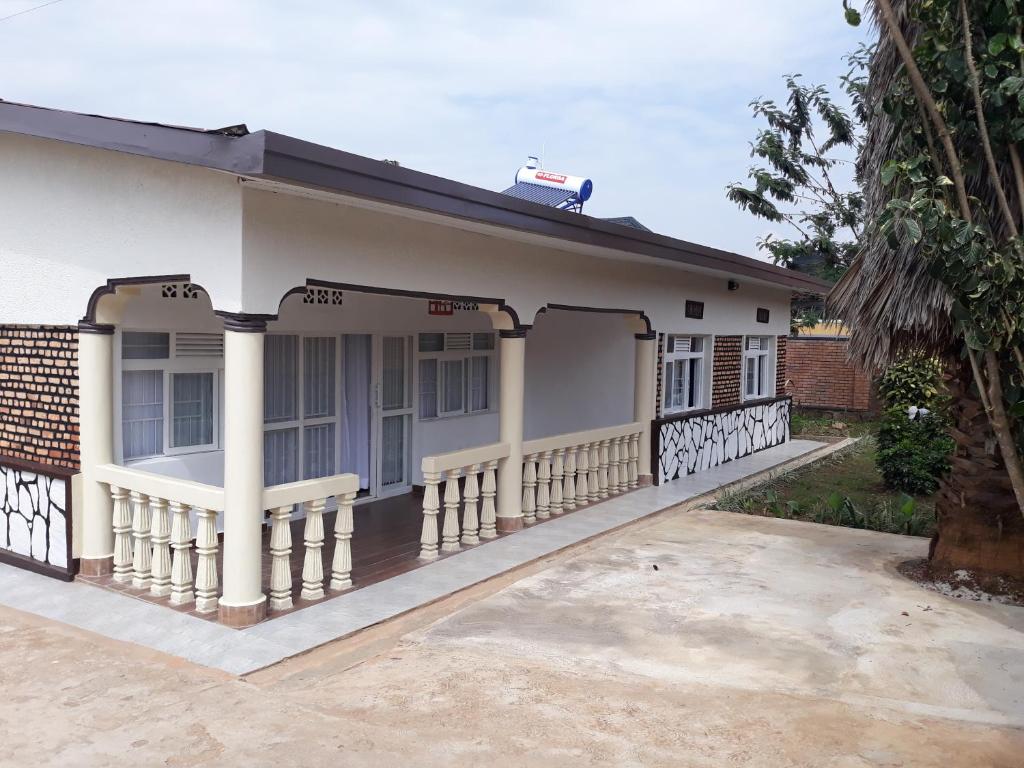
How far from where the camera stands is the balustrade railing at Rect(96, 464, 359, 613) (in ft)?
18.4

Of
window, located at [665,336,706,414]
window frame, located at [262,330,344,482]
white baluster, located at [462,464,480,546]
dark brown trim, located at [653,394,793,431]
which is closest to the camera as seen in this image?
white baluster, located at [462,464,480,546]

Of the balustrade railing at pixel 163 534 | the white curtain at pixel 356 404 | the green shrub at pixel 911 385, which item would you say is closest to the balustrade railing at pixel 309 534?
the balustrade railing at pixel 163 534

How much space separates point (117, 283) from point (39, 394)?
122 cm

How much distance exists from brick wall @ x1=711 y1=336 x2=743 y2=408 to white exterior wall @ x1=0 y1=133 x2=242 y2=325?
28.2ft

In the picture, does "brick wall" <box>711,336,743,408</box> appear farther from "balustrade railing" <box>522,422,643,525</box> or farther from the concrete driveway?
the concrete driveway

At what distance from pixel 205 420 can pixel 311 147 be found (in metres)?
3.49

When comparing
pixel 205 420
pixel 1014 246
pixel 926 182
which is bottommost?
pixel 205 420

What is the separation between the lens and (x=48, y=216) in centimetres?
621

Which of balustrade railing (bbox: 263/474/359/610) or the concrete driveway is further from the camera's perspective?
balustrade railing (bbox: 263/474/359/610)

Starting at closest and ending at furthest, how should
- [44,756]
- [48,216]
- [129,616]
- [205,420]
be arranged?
[44,756], [129,616], [48,216], [205,420]

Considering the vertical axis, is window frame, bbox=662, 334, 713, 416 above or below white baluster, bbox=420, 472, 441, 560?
above

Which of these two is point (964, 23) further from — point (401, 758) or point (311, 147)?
point (401, 758)

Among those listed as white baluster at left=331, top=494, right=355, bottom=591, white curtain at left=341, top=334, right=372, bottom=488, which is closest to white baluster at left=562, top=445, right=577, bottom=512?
white curtain at left=341, top=334, right=372, bottom=488

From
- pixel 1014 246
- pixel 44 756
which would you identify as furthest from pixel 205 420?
pixel 1014 246
